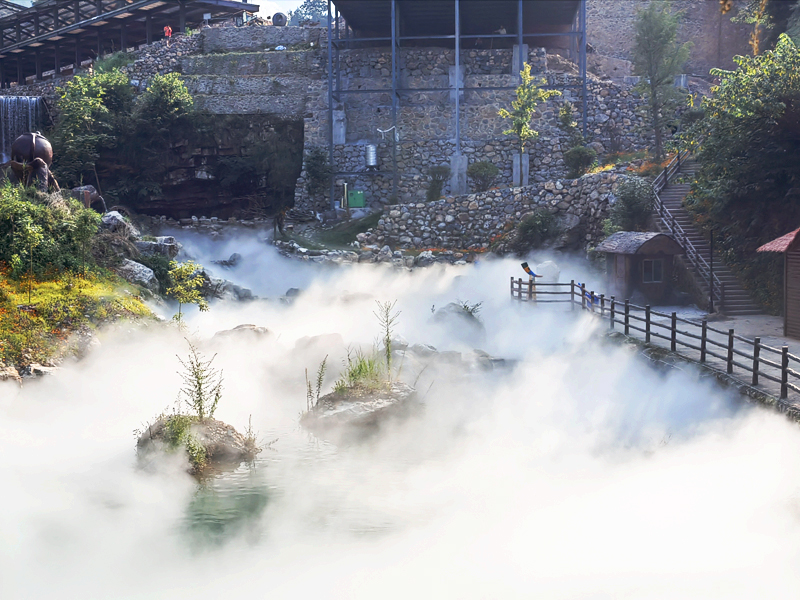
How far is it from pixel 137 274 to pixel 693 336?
47.2ft

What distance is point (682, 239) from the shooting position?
22984 millimetres

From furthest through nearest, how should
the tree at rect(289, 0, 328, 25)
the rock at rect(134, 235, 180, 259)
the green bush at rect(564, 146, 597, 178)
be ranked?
the tree at rect(289, 0, 328, 25) < the green bush at rect(564, 146, 597, 178) < the rock at rect(134, 235, 180, 259)

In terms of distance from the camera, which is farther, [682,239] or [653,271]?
[682,239]

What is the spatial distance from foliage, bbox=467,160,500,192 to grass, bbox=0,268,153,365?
18.8 meters

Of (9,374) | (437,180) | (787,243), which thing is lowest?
(9,374)

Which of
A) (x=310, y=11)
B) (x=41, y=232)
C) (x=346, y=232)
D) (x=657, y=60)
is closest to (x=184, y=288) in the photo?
(x=41, y=232)

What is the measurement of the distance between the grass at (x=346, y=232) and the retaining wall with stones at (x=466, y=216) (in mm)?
912

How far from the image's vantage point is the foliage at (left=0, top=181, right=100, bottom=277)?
1702 cm

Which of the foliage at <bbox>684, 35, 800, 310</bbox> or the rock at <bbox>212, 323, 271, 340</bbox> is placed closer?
the rock at <bbox>212, 323, 271, 340</bbox>

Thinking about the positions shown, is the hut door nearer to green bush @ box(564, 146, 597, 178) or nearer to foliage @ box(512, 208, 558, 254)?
foliage @ box(512, 208, 558, 254)

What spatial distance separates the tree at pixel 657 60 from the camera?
33312 mm

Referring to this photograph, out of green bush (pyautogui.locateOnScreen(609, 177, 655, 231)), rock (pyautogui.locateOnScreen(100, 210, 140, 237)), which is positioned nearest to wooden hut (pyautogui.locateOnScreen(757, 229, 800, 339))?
green bush (pyautogui.locateOnScreen(609, 177, 655, 231))

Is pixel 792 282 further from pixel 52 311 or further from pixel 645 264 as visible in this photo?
pixel 52 311

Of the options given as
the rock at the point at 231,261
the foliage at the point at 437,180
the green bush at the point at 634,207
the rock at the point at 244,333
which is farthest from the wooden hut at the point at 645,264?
the rock at the point at 231,261
